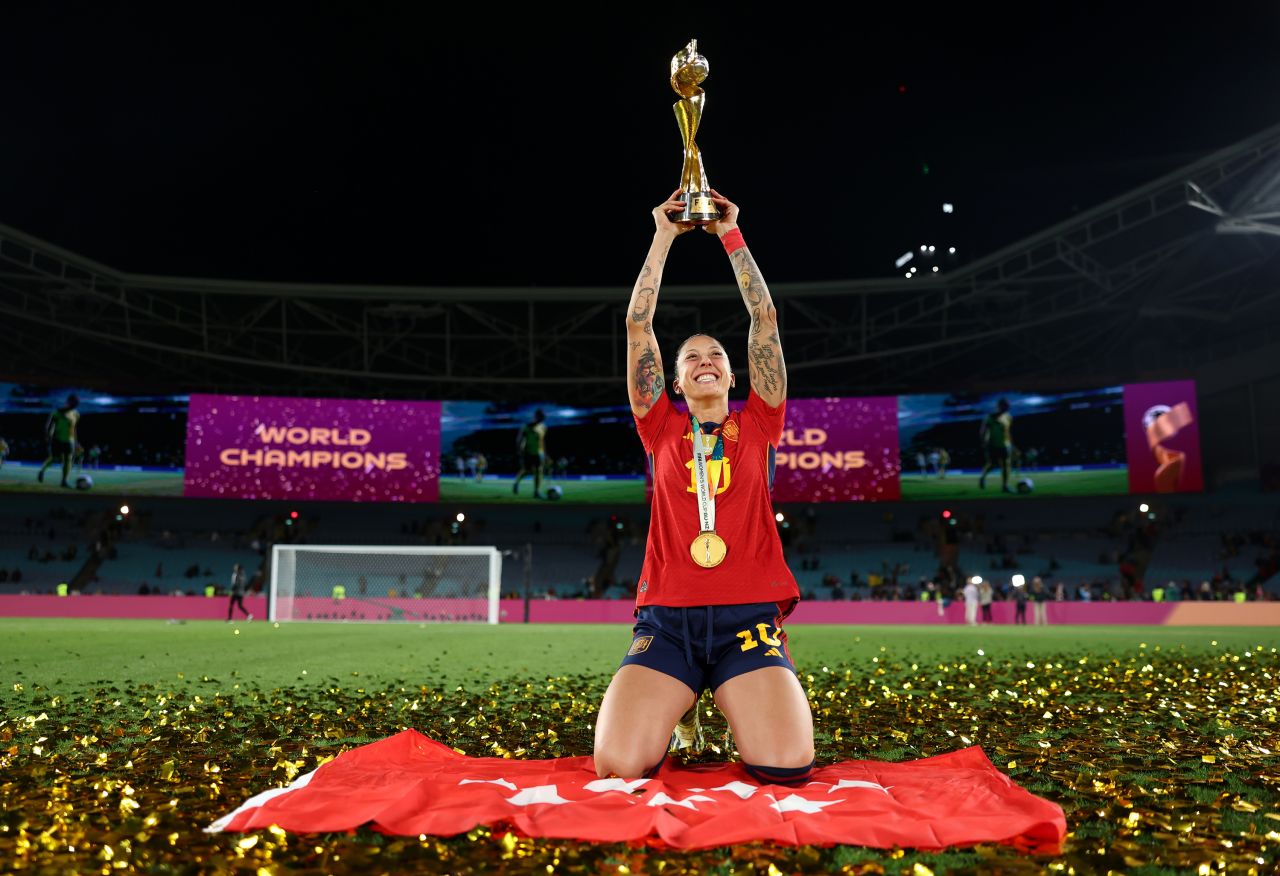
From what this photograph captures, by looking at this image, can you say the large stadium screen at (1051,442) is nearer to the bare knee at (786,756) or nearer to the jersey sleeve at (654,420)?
the jersey sleeve at (654,420)

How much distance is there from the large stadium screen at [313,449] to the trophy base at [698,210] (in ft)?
107

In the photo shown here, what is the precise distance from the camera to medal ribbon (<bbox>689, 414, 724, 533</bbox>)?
4.45 metres

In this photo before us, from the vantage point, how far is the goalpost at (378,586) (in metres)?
28.2

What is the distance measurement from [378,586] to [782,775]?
28.3 meters

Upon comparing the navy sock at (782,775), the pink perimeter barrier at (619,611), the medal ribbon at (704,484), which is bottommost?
the pink perimeter barrier at (619,611)

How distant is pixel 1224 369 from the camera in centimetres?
3600

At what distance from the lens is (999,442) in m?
36.2

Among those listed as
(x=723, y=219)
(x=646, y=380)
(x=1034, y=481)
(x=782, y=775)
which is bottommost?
(x=782, y=775)

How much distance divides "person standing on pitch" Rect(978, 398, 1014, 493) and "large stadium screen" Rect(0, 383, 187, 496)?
1196 inches

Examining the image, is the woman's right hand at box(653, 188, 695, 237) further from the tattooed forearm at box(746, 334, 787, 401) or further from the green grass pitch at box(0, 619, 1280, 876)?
the green grass pitch at box(0, 619, 1280, 876)

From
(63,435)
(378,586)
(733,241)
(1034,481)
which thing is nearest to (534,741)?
(733,241)

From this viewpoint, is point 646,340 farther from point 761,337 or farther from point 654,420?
point 761,337

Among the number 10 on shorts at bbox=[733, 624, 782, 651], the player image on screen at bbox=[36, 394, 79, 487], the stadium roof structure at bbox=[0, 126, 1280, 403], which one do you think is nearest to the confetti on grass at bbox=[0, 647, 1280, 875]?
the number 10 on shorts at bbox=[733, 624, 782, 651]

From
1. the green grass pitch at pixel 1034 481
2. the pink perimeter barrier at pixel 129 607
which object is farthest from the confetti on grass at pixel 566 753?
the green grass pitch at pixel 1034 481
